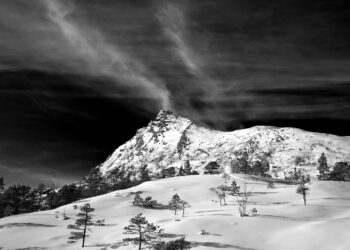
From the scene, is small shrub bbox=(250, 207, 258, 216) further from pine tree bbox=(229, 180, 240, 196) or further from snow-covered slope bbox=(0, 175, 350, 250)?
pine tree bbox=(229, 180, 240, 196)

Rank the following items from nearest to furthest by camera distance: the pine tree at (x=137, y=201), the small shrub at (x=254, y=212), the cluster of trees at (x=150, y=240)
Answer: the cluster of trees at (x=150, y=240) → the small shrub at (x=254, y=212) → the pine tree at (x=137, y=201)

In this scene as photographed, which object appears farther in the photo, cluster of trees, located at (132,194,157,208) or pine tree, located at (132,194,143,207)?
pine tree, located at (132,194,143,207)

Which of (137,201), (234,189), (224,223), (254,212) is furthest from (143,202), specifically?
(224,223)

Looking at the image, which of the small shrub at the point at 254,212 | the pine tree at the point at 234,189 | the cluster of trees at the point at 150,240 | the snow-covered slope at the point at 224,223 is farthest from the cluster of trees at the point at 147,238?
the pine tree at the point at 234,189

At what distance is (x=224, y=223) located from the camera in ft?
198

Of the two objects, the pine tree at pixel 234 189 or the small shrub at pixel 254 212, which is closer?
the small shrub at pixel 254 212

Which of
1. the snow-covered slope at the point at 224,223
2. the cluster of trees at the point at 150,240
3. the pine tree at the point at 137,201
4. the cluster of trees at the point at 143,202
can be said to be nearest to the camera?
the cluster of trees at the point at 150,240

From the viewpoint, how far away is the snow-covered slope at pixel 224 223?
50.8 m

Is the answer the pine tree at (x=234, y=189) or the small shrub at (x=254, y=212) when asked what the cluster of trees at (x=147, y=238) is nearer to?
the small shrub at (x=254, y=212)

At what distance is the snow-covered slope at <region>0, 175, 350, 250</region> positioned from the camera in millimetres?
50750

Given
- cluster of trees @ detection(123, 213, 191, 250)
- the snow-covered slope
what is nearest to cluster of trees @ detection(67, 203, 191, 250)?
cluster of trees @ detection(123, 213, 191, 250)

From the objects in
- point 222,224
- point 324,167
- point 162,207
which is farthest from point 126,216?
point 324,167

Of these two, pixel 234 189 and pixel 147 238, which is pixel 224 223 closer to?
pixel 147 238

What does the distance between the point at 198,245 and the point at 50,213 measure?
50.9m
